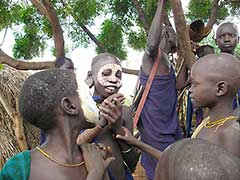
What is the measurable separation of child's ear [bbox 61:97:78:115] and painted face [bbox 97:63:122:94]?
101 cm

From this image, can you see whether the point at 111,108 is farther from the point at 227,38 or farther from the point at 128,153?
the point at 227,38

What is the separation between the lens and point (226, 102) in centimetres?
257

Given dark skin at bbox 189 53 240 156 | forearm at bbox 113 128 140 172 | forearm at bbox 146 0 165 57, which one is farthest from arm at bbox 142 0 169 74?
dark skin at bbox 189 53 240 156

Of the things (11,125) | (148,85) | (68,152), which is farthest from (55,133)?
(11,125)

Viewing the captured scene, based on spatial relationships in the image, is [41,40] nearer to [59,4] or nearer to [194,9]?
[59,4]

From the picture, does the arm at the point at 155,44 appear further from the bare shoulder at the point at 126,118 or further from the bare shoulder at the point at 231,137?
the bare shoulder at the point at 231,137

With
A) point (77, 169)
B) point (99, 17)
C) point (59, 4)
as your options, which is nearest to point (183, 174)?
point (77, 169)

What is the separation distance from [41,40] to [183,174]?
7.85 meters

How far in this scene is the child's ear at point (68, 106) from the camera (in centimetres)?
206

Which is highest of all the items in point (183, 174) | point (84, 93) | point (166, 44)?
point (166, 44)

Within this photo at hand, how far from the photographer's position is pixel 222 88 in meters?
2.52

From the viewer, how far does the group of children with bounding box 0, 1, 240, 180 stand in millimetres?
1226

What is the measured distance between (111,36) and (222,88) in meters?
6.32

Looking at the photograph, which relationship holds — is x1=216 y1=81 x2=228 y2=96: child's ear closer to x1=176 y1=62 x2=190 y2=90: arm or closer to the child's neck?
the child's neck
